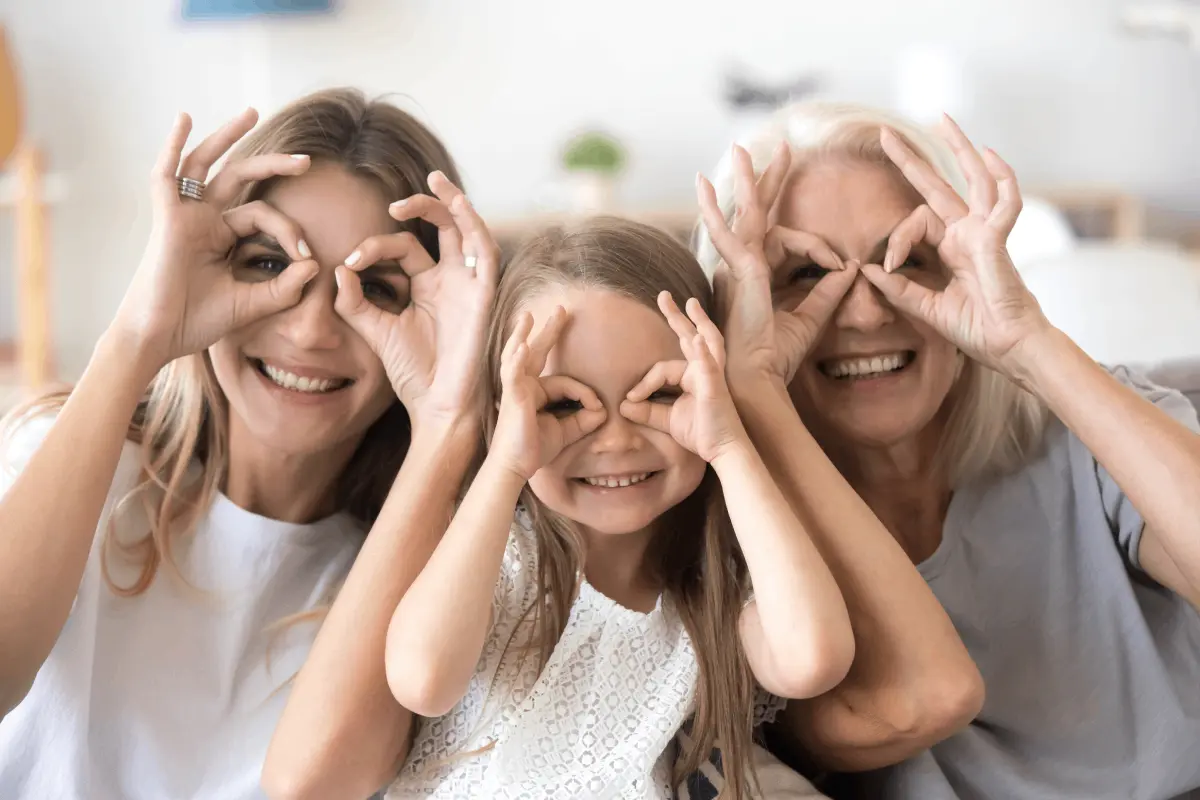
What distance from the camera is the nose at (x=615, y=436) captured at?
1.01 meters

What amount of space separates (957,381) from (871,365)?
0.49 ft

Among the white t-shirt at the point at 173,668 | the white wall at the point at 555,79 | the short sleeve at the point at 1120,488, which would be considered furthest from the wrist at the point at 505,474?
the white wall at the point at 555,79

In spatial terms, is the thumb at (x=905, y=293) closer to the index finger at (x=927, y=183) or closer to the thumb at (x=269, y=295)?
the index finger at (x=927, y=183)

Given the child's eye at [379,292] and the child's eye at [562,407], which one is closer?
the child's eye at [562,407]

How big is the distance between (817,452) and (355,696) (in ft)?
1.66

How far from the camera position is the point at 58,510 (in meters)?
1.04

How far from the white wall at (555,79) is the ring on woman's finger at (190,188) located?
2.66 meters

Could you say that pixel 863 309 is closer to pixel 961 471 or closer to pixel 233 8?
pixel 961 471

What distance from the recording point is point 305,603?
125cm

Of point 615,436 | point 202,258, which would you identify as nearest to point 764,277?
point 615,436

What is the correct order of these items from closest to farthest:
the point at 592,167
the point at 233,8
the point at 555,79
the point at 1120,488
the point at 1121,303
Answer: the point at 1120,488 < the point at 1121,303 < the point at 233,8 < the point at 592,167 < the point at 555,79

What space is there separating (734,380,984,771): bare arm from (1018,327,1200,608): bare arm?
213 mm

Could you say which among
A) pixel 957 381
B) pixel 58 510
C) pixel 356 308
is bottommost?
pixel 957 381

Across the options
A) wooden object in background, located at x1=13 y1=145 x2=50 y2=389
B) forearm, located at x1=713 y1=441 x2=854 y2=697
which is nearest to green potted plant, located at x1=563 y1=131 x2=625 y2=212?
wooden object in background, located at x1=13 y1=145 x2=50 y2=389
